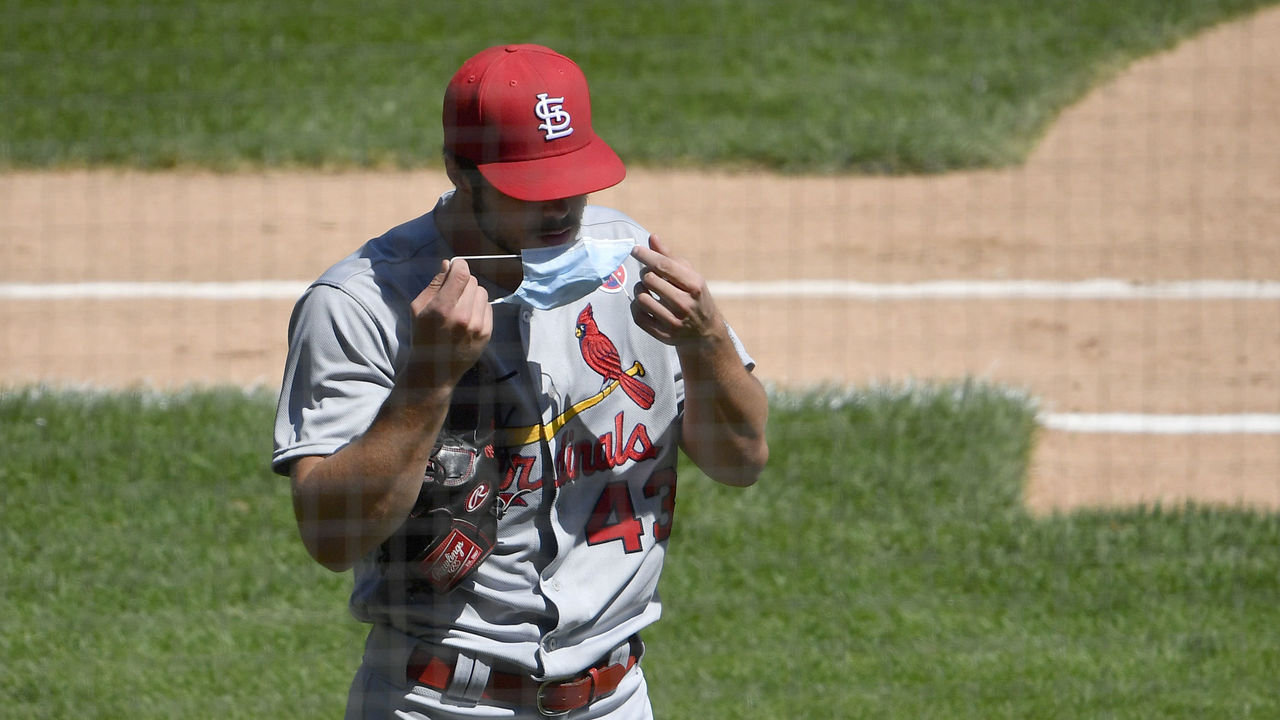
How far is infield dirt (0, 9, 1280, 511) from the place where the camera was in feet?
19.6

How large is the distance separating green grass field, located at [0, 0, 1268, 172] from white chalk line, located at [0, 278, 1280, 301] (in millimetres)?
1558

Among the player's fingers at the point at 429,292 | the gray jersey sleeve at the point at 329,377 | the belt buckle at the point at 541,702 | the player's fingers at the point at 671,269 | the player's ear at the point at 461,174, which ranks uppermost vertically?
the player's ear at the point at 461,174

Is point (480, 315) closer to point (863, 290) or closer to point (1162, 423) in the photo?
point (1162, 423)

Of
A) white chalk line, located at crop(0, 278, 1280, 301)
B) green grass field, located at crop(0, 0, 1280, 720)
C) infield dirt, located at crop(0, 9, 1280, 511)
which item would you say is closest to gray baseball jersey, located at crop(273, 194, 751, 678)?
green grass field, located at crop(0, 0, 1280, 720)

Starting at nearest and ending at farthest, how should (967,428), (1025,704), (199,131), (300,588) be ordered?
(1025,704) → (300,588) → (967,428) → (199,131)

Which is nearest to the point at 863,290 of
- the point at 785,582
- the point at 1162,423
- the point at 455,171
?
the point at 1162,423

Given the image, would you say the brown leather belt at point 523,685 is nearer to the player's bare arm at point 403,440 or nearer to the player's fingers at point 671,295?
the player's bare arm at point 403,440

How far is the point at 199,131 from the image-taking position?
8.73 meters

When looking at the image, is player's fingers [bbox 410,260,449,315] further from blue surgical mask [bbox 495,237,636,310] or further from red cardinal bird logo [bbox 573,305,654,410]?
red cardinal bird logo [bbox 573,305,654,410]

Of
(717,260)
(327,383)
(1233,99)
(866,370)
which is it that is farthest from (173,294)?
(1233,99)

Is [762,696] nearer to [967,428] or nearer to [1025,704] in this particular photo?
[1025,704]

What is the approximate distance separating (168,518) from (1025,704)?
290cm

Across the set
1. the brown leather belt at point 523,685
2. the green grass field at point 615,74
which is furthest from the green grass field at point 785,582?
the green grass field at point 615,74

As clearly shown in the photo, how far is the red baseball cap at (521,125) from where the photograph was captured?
2.21 meters
